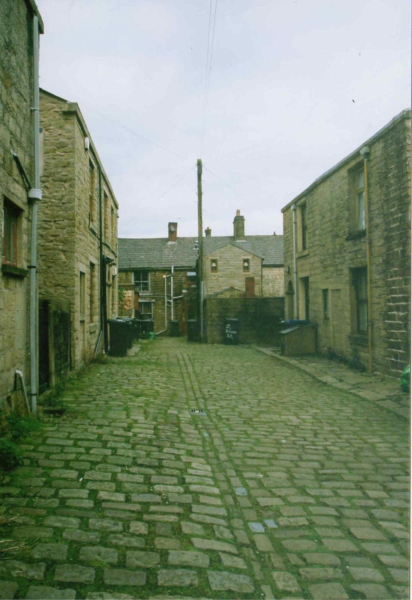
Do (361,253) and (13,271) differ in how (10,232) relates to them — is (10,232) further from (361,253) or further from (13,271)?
(361,253)

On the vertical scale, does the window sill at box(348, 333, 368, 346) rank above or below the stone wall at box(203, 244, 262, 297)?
below

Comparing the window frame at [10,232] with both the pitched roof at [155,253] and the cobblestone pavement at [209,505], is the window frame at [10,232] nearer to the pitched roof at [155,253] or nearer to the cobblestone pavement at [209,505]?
the cobblestone pavement at [209,505]

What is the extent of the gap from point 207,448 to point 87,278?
26.7 feet

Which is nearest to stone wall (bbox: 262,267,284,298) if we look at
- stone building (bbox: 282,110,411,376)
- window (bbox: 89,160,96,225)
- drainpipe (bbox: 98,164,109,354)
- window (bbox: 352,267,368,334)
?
stone building (bbox: 282,110,411,376)

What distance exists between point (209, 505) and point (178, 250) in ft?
118

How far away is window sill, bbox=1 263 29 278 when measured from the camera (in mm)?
5559

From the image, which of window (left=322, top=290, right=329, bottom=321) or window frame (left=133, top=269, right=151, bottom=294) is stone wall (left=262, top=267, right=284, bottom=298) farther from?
window (left=322, top=290, right=329, bottom=321)

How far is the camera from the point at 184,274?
121 ft

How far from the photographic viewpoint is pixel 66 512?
3336 mm

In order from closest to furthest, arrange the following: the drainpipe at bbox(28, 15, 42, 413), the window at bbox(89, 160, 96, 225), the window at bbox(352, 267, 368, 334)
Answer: the drainpipe at bbox(28, 15, 42, 413)
the window at bbox(352, 267, 368, 334)
the window at bbox(89, 160, 96, 225)

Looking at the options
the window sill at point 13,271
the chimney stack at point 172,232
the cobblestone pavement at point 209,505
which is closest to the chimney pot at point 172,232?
the chimney stack at point 172,232

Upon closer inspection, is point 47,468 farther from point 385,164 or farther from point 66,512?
point 385,164

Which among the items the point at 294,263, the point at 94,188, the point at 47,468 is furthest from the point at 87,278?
the point at 47,468

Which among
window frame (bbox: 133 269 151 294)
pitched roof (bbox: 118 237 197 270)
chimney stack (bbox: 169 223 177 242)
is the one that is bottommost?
window frame (bbox: 133 269 151 294)
